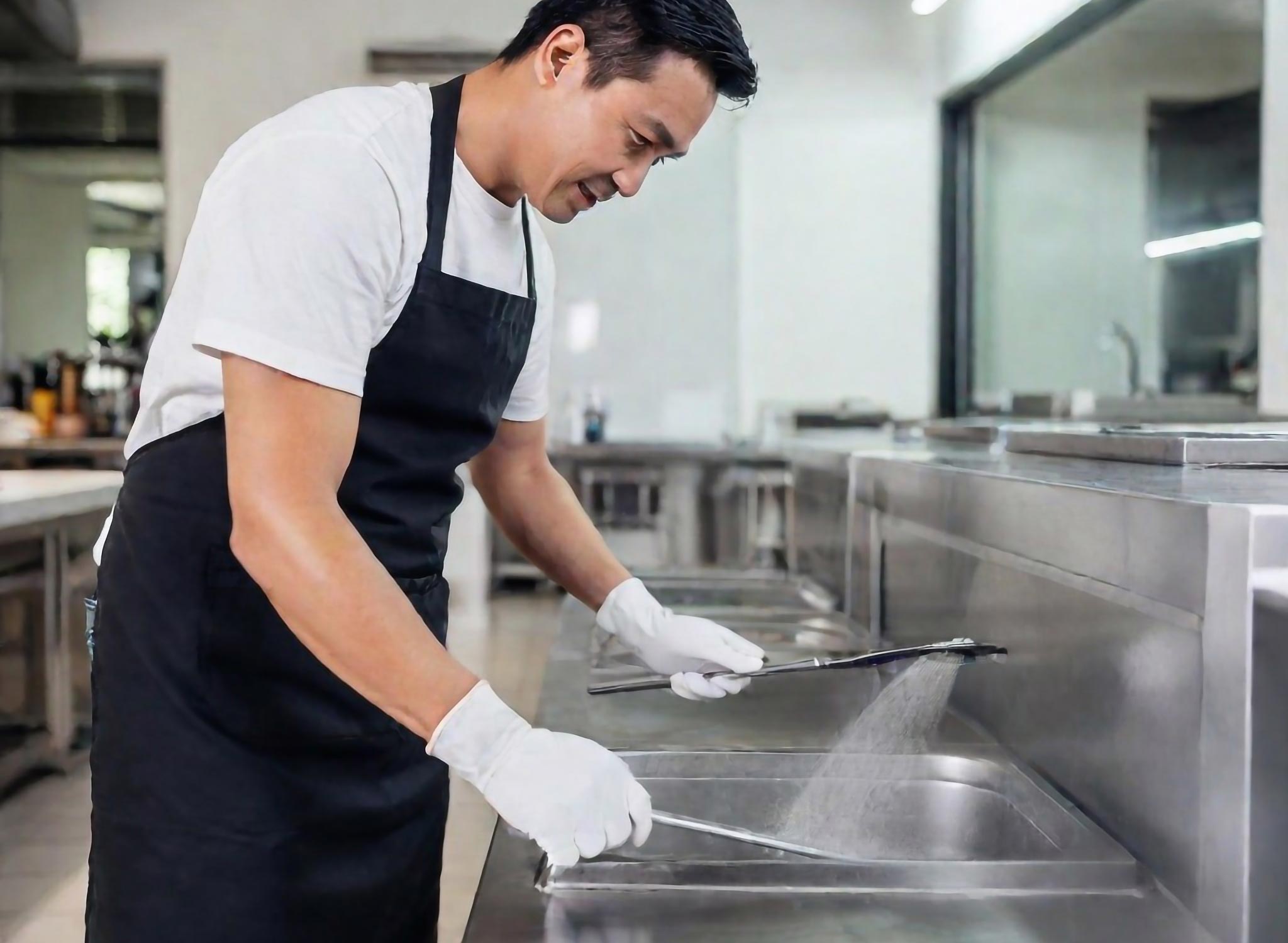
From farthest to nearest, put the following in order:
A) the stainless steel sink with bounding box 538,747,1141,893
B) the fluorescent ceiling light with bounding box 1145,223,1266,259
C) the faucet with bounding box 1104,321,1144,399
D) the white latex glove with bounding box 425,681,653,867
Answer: the faucet with bounding box 1104,321,1144,399
the fluorescent ceiling light with bounding box 1145,223,1266,259
the stainless steel sink with bounding box 538,747,1141,893
the white latex glove with bounding box 425,681,653,867

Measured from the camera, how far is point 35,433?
5812mm

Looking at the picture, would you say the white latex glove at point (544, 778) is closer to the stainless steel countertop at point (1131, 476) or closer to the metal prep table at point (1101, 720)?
the metal prep table at point (1101, 720)

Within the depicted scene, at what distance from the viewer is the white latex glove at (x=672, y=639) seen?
1343 millimetres

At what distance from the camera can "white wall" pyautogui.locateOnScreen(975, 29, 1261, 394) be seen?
15.5 feet

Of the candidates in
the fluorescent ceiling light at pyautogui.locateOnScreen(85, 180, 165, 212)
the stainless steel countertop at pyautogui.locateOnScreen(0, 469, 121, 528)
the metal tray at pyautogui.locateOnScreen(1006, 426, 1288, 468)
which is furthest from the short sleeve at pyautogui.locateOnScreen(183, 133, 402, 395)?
the fluorescent ceiling light at pyautogui.locateOnScreen(85, 180, 165, 212)

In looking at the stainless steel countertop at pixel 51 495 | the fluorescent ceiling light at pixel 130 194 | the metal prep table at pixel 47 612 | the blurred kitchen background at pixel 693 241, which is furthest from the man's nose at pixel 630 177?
the fluorescent ceiling light at pixel 130 194

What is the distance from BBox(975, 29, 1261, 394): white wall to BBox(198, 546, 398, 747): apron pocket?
13.7 ft

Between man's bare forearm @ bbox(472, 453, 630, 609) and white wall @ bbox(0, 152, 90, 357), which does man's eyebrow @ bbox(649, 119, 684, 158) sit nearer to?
man's bare forearm @ bbox(472, 453, 630, 609)

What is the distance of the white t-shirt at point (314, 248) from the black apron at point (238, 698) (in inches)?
1.3

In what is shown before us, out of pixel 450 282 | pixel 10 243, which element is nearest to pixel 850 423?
pixel 450 282

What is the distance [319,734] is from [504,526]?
0.48m

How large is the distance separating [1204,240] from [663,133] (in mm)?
3769

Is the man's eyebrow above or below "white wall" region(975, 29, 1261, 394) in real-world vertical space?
below

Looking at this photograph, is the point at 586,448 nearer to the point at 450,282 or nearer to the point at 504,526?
the point at 504,526
